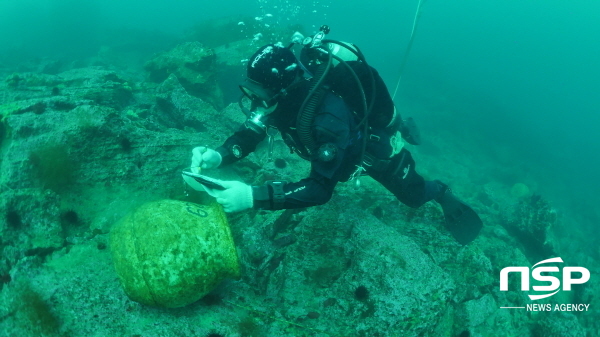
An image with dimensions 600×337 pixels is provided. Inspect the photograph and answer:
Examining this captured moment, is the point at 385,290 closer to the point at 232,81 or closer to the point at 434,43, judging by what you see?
the point at 232,81

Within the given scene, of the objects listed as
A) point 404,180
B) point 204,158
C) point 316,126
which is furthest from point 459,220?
point 204,158

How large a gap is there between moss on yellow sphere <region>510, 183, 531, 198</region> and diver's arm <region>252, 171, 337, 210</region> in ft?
52.9

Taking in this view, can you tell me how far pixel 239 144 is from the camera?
13.2ft

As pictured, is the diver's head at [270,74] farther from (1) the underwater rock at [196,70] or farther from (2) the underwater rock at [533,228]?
(2) the underwater rock at [533,228]

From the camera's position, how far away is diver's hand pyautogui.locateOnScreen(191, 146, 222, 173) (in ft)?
11.8

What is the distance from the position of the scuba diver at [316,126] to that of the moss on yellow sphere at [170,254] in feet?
1.64

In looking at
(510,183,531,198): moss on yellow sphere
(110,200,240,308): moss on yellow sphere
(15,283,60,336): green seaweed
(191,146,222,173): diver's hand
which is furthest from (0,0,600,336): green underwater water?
(510,183,531,198): moss on yellow sphere

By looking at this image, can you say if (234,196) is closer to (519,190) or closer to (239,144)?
(239,144)

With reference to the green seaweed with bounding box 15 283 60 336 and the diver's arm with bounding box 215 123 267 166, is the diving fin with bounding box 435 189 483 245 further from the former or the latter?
the green seaweed with bounding box 15 283 60 336

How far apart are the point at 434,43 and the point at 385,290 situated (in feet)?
229

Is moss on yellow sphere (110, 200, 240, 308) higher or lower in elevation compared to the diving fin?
higher

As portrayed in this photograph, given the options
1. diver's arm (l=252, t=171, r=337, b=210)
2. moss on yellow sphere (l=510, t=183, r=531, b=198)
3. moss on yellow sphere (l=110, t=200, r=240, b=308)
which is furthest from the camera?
moss on yellow sphere (l=510, t=183, r=531, b=198)

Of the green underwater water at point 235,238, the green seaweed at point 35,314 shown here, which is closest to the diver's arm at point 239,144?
the green underwater water at point 235,238

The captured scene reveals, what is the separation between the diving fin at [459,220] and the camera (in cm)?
458
